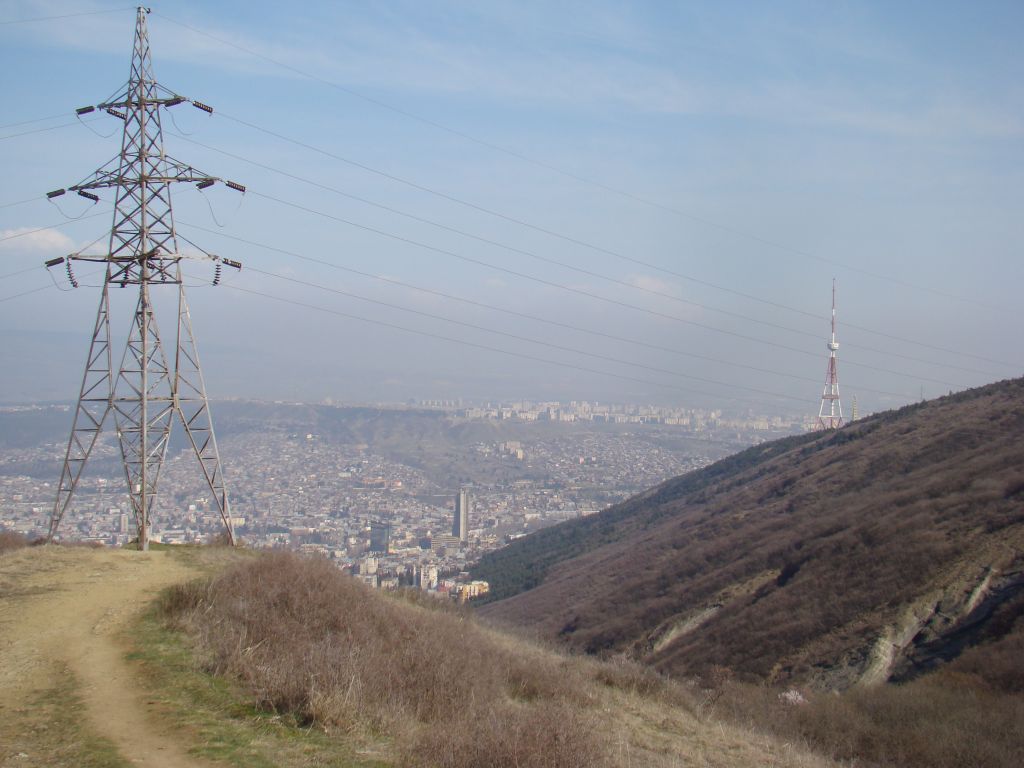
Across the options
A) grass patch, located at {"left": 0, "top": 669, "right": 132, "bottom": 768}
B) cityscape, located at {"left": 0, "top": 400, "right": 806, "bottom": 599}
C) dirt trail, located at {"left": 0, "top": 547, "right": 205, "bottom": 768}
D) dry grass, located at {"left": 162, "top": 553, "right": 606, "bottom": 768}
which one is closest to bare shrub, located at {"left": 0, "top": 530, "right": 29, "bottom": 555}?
cityscape, located at {"left": 0, "top": 400, "right": 806, "bottom": 599}

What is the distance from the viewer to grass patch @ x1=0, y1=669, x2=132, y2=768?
6.63 metres

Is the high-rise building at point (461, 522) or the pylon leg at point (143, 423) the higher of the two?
the pylon leg at point (143, 423)

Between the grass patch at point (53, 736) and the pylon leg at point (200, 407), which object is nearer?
the grass patch at point (53, 736)

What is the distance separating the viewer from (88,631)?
10.7 m

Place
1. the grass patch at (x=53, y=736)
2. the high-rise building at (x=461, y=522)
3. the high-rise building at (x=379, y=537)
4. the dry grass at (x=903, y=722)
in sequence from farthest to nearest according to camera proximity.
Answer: the high-rise building at (x=461, y=522)
the high-rise building at (x=379, y=537)
the dry grass at (x=903, y=722)
the grass patch at (x=53, y=736)

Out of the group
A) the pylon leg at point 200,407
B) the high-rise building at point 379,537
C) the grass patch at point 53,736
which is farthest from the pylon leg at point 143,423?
the high-rise building at point 379,537

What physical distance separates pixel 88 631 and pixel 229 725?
4.11 metres

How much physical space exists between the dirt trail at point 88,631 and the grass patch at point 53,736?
3.1 inches

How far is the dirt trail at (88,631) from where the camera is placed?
7.43 metres

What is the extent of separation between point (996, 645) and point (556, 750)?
14.6 m

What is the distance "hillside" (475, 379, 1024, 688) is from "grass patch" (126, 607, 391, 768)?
14.6 m

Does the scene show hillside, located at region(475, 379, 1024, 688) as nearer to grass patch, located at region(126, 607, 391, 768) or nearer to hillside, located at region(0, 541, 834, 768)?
hillside, located at region(0, 541, 834, 768)

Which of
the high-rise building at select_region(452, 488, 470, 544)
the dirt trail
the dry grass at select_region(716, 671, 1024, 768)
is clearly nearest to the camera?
the dirt trail

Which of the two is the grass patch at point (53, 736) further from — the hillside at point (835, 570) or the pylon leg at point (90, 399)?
the hillside at point (835, 570)
